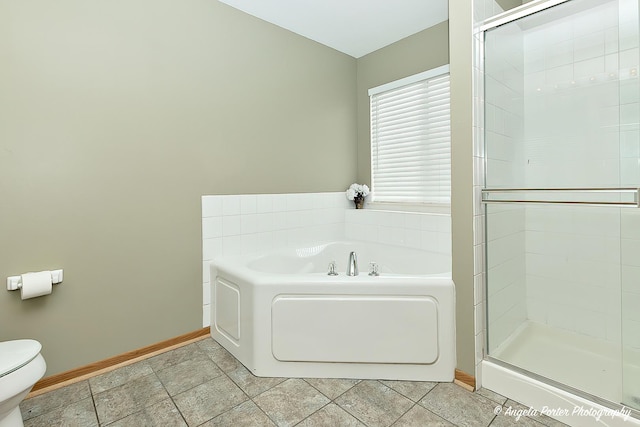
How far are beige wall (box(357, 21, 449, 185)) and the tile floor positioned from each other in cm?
212

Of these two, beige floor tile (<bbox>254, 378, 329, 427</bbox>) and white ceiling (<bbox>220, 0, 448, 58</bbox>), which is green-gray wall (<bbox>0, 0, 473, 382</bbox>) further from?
beige floor tile (<bbox>254, 378, 329, 427</bbox>)

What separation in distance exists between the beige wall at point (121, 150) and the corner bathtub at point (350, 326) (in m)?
0.72

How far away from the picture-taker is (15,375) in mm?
1239

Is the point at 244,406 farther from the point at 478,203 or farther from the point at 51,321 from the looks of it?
the point at 478,203

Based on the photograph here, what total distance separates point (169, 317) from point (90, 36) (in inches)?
70.7

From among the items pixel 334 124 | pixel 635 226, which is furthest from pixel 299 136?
pixel 635 226

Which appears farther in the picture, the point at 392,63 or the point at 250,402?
the point at 392,63

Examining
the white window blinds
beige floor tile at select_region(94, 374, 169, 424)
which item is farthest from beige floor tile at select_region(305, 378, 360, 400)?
the white window blinds

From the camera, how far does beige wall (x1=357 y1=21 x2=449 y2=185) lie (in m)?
2.72

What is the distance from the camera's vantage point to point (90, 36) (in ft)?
6.05

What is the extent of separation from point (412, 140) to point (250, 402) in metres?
2.46

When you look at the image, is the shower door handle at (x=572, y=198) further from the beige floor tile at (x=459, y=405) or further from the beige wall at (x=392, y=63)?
the beige wall at (x=392, y=63)

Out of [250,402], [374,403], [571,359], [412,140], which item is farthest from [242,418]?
[412,140]

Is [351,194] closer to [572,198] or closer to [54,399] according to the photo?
[572,198]
